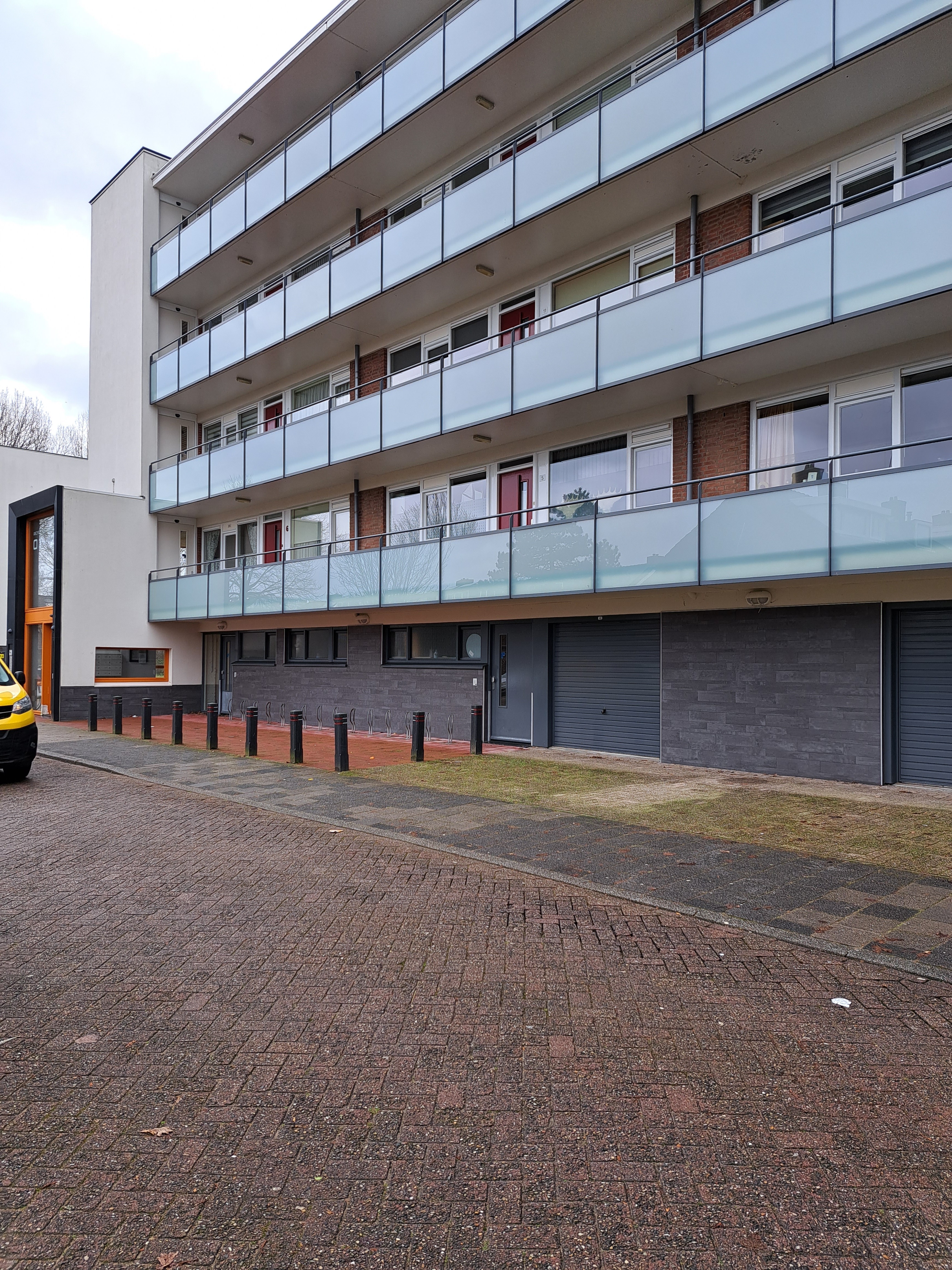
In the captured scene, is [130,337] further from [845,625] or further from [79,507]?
[845,625]

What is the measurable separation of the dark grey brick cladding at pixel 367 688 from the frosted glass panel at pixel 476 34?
12.0 m

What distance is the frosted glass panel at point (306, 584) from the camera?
19.8 metres

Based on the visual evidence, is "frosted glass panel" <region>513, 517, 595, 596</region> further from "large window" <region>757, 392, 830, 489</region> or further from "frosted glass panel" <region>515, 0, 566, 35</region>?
"frosted glass panel" <region>515, 0, 566, 35</region>

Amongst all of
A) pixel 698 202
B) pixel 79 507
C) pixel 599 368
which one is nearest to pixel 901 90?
pixel 698 202

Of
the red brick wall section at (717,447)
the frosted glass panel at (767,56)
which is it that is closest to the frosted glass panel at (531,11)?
the frosted glass panel at (767,56)

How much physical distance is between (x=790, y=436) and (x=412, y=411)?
7.93 metres

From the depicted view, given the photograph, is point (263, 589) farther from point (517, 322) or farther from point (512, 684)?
point (517, 322)

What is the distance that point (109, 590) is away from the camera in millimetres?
24719

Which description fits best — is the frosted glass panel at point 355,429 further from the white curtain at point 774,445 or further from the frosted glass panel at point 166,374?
the white curtain at point 774,445

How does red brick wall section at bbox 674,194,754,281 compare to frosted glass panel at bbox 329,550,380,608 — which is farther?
frosted glass panel at bbox 329,550,380,608

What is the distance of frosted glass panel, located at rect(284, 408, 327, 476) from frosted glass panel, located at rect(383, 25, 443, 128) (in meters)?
6.63

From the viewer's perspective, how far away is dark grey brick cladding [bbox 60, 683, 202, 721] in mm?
23547

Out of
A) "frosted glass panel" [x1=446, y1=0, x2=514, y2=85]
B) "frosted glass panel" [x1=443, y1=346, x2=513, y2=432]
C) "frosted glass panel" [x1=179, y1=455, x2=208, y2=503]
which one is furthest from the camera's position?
"frosted glass panel" [x1=179, y1=455, x2=208, y2=503]

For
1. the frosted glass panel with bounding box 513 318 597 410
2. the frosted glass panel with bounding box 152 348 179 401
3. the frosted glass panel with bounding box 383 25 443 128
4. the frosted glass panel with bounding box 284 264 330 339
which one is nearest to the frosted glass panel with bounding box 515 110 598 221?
the frosted glass panel with bounding box 513 318 597 410
